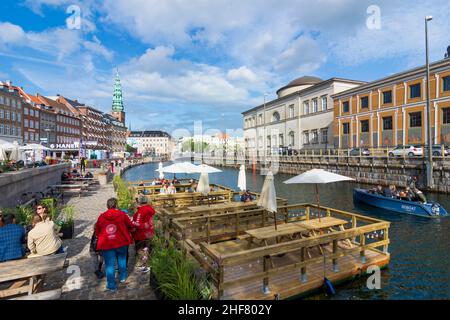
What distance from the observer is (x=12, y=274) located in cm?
463

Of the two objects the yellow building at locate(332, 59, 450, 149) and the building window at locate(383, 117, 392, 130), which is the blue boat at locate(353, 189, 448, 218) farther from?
the building window at locate(383, 117, 392, 130)

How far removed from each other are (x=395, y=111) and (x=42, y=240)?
45505 mm

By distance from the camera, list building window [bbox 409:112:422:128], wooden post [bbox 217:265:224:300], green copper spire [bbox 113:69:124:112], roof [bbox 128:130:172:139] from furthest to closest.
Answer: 1. roof [bbox 128:130:172:139]
2. green copper spire [bbox 113:69:124:112]
3. building window [bbox 409:112:422:128]
4. wooden post [bbox 217:265:224:300]

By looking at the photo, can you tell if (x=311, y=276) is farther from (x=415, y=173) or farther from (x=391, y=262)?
(x=415, y=173)

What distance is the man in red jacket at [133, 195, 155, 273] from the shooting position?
6.98 m

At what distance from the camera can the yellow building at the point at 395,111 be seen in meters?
33.6

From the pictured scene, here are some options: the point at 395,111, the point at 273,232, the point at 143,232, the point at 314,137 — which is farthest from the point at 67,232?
the point at 314,137

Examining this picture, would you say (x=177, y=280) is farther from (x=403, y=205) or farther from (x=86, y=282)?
(x=403, y=205)

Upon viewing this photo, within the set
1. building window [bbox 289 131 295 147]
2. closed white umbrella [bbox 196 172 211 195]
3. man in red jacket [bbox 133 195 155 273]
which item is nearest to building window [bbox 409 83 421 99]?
building window [bbox 289 131 295 147]

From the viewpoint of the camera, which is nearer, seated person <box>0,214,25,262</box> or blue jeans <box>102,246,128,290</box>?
seated person <box>0,214,25,262</box>

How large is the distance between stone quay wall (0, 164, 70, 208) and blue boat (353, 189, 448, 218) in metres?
20.9

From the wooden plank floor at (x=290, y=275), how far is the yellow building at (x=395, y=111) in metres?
34.3

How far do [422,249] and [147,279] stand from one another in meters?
10.7

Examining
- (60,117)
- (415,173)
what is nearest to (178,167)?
(415,173)
